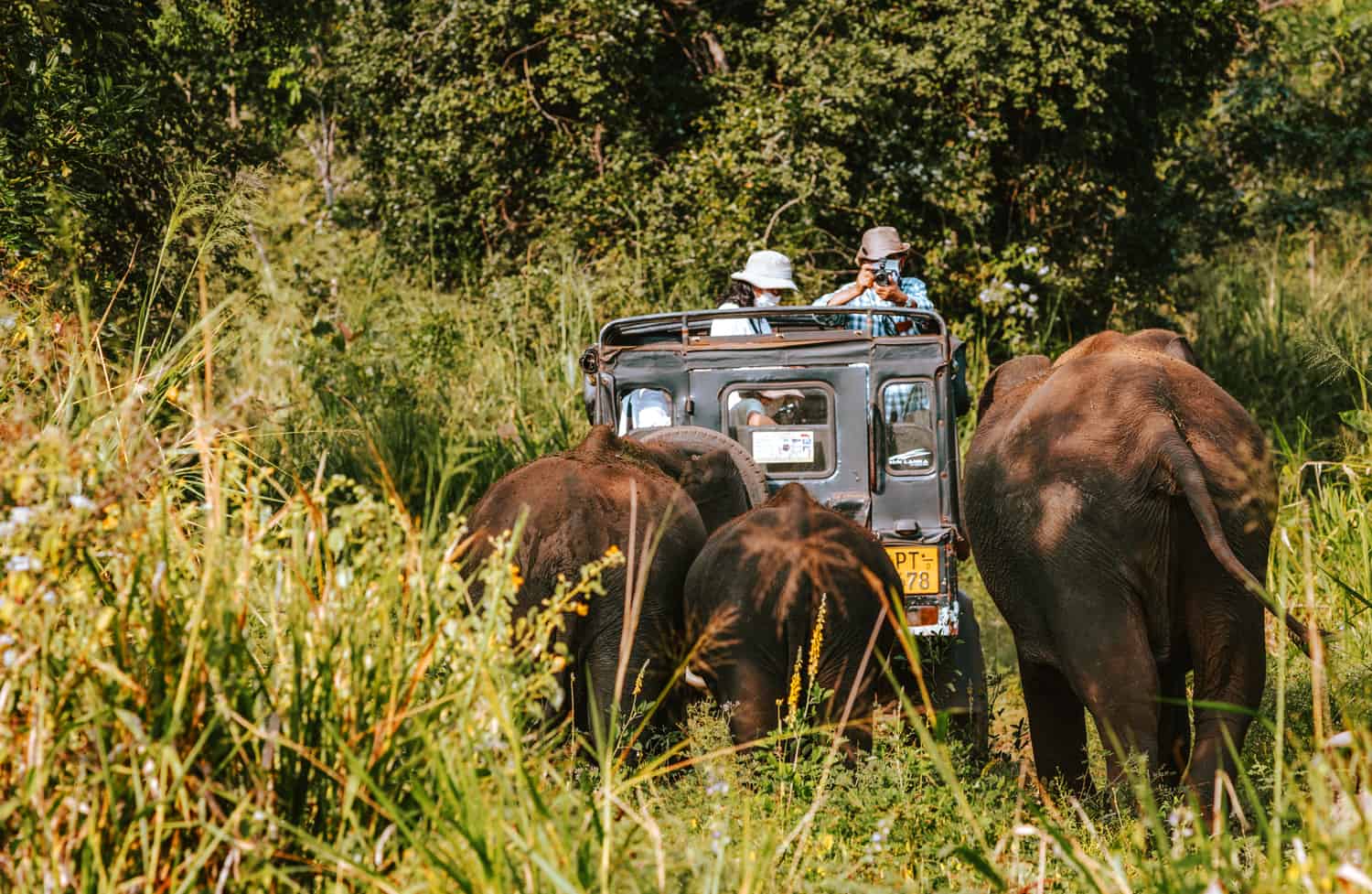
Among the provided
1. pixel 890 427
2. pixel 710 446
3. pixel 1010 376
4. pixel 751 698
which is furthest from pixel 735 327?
pixel 751 698

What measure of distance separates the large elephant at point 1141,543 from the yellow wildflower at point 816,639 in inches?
28.9

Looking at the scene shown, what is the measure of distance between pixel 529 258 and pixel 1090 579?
10.7m

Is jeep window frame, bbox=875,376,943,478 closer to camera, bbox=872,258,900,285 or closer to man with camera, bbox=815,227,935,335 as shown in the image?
man with camera, bbox=815,227,935,335

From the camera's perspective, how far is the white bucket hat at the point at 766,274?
9.31 m

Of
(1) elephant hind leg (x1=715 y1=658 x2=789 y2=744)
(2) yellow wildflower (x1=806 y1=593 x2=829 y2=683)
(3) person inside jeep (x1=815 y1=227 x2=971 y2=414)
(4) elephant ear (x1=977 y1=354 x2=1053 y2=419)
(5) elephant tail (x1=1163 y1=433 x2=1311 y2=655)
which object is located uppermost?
(3) person inside jeep (x1=815 y1=227 x2=971 y2=414)

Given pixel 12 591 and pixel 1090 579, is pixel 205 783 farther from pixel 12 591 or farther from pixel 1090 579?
pixel 1090 579

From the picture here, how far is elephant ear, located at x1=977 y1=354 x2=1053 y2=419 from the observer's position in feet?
21.6

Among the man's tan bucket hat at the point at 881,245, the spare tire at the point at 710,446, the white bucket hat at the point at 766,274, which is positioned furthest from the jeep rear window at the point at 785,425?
the man's tan bucket hat at the point at 881,245

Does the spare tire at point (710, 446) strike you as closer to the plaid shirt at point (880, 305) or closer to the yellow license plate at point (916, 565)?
the yellow license plate at point (916, 565)

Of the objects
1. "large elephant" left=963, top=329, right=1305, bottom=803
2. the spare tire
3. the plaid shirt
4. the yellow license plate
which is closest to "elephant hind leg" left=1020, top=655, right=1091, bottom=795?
"large elephant" left=963, top=329, right=1305, bottom=803

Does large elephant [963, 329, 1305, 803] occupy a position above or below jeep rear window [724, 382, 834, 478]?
below

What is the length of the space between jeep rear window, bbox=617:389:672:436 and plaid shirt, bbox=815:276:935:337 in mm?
925

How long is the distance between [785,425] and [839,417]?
0.30 m

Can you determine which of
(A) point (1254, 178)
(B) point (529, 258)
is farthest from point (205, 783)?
(A) point (1254, 178)
